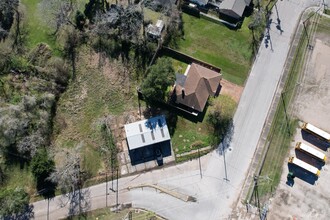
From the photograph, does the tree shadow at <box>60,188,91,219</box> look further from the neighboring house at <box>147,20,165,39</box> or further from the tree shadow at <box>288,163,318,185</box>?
the tree shadow at <box>288,163,318,185</box>

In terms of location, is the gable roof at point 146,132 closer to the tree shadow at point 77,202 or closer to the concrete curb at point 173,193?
the concrete curb at point 173,193

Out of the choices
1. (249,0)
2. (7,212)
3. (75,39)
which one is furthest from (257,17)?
(7,212)

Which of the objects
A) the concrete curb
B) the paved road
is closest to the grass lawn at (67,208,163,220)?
the paved road

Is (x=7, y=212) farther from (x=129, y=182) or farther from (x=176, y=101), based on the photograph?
(x=176, y=101)

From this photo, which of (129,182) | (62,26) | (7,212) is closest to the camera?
(7,212)

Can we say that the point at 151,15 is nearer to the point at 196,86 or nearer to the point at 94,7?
the point at 94,7

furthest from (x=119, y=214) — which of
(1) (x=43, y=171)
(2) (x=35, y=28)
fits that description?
(2) (x=35, y=28)
